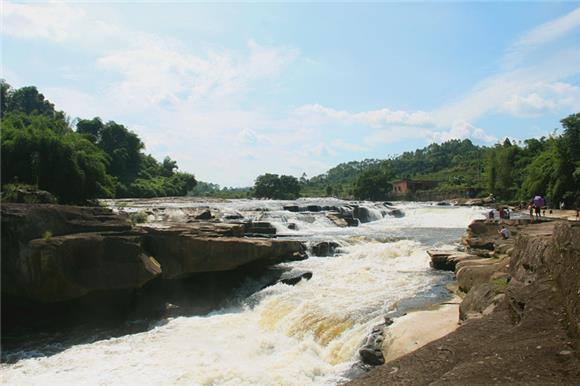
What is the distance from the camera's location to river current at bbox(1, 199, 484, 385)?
27.5ft

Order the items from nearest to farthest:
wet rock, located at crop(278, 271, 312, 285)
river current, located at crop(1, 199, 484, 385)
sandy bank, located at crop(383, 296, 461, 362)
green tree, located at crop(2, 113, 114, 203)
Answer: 1. sandy bank, located at crop(383, 296, 461, 362)
2. river current, located at crop(1, 199, 484, 385)
3. wet rock, located at crop(278, 271, 312, 285)
4. green tree, located at crop(2, 113, 114, 203)

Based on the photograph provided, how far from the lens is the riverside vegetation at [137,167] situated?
1911cm

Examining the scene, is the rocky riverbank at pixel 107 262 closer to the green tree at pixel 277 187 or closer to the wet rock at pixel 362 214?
the wet rock at pixel 362 214

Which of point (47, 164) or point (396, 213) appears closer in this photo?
point (47, 164)

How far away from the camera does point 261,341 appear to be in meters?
9.98

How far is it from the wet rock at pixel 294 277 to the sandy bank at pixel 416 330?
5.28 meters

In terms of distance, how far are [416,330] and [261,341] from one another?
372 centimetres

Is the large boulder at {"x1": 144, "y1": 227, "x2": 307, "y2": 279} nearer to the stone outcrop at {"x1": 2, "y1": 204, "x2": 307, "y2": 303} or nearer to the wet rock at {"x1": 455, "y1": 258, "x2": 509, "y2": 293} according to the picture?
the stone outcrop at {"x1": 2, "y1": 204, "x2": 307, "y2": 303}

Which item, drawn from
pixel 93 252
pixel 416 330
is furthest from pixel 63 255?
pixel 416 330

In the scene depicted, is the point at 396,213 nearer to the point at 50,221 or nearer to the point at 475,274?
the point at 475,274

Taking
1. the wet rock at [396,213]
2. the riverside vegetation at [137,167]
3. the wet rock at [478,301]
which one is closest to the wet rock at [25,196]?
the riverside vegetation at [137,167]

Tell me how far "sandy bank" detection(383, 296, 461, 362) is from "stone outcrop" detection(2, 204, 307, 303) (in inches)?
278

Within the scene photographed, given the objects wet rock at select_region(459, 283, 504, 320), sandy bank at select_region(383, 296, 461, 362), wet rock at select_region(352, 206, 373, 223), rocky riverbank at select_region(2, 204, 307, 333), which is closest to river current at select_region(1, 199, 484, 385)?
sandy bank at select_region(383, 296, 461, 362)

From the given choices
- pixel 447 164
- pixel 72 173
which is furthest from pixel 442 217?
pixel 447 164
